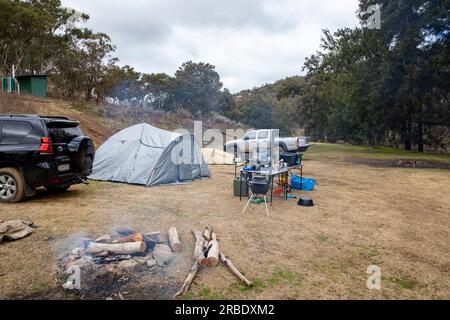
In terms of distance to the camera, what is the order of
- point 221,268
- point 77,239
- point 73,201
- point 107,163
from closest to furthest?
1. point 221,268
2. point 77,239
3. point 73,201
4. point 107,163

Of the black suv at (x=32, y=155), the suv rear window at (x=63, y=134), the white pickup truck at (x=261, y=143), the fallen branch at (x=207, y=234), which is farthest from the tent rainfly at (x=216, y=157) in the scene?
the fallen branch at (x=207, y=234)

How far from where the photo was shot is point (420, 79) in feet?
56.4

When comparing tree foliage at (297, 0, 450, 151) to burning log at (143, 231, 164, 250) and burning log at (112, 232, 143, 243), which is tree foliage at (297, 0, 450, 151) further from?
burning log at (112, 232, 143, 243)

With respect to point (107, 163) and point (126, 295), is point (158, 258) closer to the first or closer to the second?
point (126, 295)

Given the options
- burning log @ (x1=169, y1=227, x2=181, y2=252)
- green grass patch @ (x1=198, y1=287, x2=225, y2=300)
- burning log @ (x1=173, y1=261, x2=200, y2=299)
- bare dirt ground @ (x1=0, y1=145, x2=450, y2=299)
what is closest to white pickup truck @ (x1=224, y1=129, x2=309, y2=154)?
bare dirt ground @ (x1=0, y1=145, x2=450, y2=299)

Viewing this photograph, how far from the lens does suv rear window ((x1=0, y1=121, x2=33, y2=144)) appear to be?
6746 mm

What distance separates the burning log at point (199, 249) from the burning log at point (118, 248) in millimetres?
704

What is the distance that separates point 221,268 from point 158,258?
0.82 m

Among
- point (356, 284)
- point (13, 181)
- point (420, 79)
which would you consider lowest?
point (356, 284)

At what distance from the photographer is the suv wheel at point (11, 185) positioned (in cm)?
675

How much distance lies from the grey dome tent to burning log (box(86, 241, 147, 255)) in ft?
17.2

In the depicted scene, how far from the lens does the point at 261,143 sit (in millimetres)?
16719

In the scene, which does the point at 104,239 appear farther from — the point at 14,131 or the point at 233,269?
the point at 14,131
